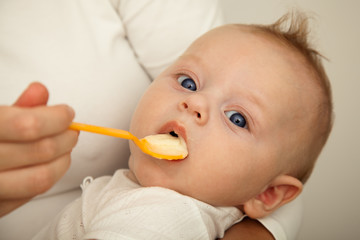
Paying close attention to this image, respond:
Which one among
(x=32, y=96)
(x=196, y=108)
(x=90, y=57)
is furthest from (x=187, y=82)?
(x=32, y=96)

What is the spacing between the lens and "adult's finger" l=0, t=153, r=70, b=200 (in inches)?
15.1

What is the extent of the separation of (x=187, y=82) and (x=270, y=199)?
395mm

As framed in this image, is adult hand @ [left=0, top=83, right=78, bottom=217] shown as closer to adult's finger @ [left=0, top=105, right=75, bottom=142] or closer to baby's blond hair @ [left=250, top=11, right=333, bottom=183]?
adult's finger @ [left=0, top=105, right=75, bottom=142]

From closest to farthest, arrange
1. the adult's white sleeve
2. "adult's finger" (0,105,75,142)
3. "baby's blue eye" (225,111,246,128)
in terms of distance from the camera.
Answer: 1. "adult's finger" (0,105,75,142)
2. "baby's blue eye" (225,111,246,128)
3. the adult's white sleeve

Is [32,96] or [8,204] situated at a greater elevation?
[32,96]

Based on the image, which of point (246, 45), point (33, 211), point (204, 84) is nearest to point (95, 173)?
point (33, 211)

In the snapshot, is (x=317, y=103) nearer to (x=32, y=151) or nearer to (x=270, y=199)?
(x=270, y=199)

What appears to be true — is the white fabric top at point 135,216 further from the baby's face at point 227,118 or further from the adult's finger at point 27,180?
the adult's finger at point 27,180

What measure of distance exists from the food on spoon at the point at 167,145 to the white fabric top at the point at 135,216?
97 millimetres

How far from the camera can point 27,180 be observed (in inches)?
15.6

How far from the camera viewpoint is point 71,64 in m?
0.82

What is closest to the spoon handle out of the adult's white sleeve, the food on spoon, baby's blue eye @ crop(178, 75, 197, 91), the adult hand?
the adult hand

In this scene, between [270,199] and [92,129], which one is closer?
[92,129]

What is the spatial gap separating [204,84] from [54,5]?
49cm
